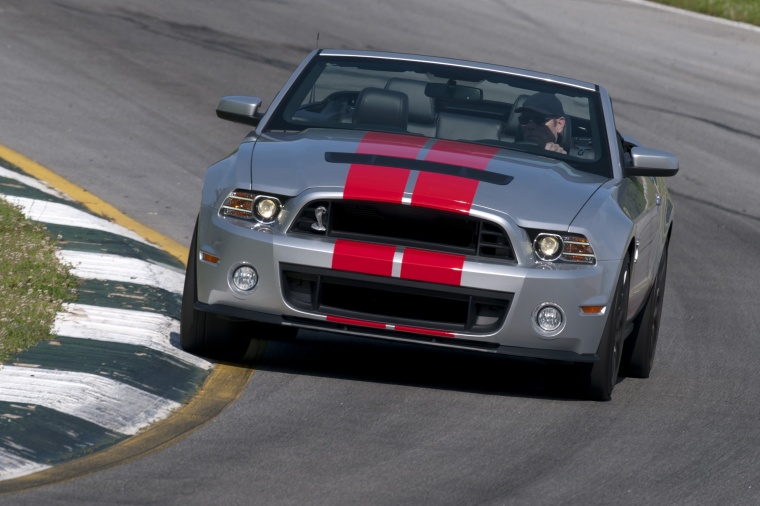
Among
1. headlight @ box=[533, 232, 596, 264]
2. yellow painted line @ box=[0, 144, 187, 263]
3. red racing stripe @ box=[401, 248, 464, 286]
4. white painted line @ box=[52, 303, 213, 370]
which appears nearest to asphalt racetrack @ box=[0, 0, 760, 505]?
yellow painted line @ box=[0, 144, 187, 263]

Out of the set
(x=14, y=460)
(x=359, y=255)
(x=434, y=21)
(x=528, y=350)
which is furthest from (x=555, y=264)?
(x=434, y=21)

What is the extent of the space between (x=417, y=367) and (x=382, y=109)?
133cm

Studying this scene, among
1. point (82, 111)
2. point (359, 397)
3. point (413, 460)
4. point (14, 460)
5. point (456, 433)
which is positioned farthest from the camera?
point (82, 111)

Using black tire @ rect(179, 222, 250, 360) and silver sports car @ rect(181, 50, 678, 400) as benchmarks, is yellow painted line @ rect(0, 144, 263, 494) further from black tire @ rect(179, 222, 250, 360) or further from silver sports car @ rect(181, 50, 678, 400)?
silver sports car @ rect(181, 50, 678, 400)

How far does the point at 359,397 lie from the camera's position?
6.78 m

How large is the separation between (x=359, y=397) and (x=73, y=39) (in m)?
9.99

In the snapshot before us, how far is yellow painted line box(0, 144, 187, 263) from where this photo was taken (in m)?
9.45

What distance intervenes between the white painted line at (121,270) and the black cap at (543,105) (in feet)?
6.54

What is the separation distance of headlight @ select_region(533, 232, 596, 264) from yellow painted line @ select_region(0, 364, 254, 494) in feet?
4.54

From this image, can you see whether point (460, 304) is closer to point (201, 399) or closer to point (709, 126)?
point (201, 399)

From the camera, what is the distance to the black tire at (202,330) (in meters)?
7.00

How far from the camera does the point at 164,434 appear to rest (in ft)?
19.6

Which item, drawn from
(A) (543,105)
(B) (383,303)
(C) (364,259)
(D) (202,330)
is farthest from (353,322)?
(A) (543,105)

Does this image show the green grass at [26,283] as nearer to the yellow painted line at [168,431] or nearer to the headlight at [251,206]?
the yellow painted line at [168,431]
